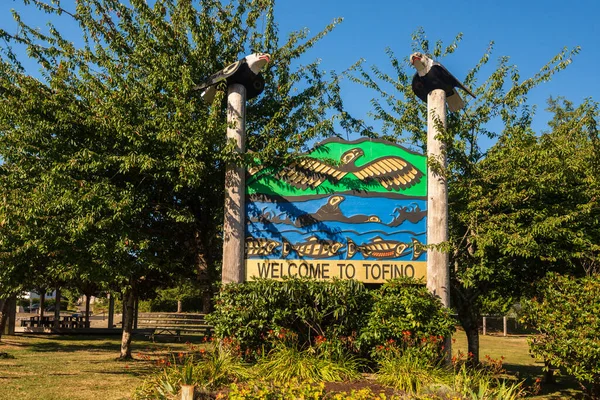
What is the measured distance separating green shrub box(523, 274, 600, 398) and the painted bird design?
11.5ft

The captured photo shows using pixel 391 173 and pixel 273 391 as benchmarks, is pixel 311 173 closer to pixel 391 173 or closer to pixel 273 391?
pixel 391 173

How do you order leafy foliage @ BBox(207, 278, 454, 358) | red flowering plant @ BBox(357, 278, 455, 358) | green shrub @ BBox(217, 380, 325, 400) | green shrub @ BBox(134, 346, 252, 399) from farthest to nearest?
leafy foliage @ BBox(207, 278, 454, 358)
red flowering plant @ BBox(357, 278, 455, 358)
green shrub @ BBox(134, 346, 252, 399)
green shrub @ BBox(217, 380, 325, 400)

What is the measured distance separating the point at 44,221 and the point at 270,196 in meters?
3.72

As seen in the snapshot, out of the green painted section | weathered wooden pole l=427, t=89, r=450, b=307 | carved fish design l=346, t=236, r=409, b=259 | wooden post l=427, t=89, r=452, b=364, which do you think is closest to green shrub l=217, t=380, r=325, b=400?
carved fish design l=346, t=236, r=409, b=259

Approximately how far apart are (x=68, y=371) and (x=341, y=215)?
762 cm

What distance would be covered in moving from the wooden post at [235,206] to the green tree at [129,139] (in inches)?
10.6

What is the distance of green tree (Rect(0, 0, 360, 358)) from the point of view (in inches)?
328

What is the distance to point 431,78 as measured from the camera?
28.1 ft

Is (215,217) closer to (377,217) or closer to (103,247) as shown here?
(103,247)

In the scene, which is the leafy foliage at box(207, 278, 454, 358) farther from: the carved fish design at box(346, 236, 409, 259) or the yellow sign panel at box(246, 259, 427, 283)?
the carved fish design at box(346, 236, 409, 259)

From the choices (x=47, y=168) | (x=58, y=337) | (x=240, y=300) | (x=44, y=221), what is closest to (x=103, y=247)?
(x=44, y=221)

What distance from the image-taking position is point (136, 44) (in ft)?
33.7

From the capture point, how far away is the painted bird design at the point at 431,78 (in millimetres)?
8391

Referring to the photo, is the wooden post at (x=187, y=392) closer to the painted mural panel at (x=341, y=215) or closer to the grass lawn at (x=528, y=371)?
the painted mural panel at (x=341, y=215)
